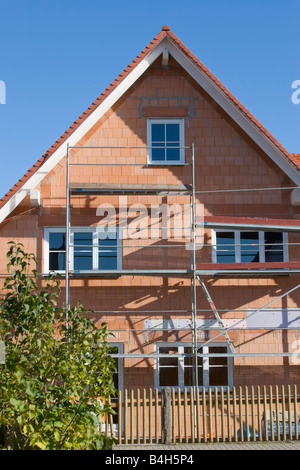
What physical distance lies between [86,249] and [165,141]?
341 cm

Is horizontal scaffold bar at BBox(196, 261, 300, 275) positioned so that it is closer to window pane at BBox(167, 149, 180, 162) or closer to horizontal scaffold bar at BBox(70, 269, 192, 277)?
horizontal scaffold bar at BBox(70, 269, 192, 277)

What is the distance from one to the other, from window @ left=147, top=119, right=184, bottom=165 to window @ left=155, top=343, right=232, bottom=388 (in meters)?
4.64

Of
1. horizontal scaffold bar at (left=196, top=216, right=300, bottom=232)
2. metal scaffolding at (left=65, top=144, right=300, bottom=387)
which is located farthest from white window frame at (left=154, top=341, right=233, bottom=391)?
horizontal scaffold bar at (left=196, top=216, right=300, bottom=232)

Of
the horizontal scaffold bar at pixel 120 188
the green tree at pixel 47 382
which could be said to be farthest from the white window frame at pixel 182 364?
the green tree at pixel 47 382

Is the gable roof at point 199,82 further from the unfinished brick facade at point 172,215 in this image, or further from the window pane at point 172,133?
the window pane at point 172,133

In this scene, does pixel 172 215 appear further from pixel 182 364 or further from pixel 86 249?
pixel 182 364

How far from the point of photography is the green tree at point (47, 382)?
7277 mm

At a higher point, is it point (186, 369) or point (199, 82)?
point (199, 82)

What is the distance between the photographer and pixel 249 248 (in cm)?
1516

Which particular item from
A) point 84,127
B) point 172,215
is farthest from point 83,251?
point 84,127

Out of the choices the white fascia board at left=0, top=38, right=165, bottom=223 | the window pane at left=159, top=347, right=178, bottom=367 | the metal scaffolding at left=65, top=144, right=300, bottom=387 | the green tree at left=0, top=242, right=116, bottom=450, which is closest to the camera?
the green tree at left=0, top=242, right=116, bottom=450

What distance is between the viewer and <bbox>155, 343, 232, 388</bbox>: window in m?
14.5
